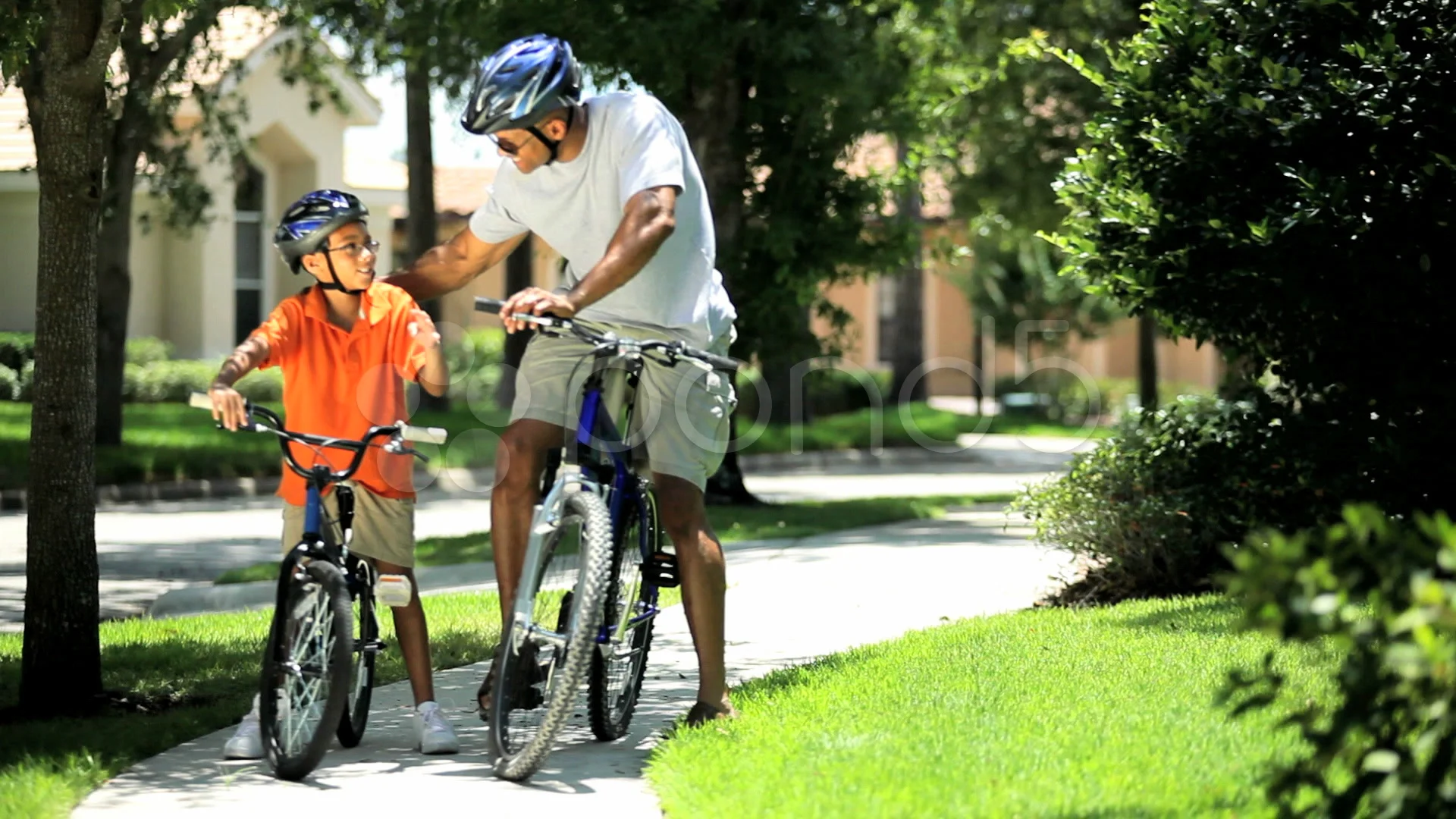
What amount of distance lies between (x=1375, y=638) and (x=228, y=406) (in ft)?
10.3

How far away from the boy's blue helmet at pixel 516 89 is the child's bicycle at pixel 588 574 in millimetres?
590

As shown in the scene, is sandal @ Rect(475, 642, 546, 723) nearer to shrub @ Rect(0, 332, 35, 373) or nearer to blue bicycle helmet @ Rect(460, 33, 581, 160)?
blue bicycle helmet @ Rect(460, 33, 581, 160)

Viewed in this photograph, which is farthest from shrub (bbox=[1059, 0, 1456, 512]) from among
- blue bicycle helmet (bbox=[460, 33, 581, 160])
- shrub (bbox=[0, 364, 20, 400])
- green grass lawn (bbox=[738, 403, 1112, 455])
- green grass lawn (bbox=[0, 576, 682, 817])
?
green grass lawn (bbox=[738, 403, 1112, 455])

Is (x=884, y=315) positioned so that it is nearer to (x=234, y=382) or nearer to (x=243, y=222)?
(x=243, y=222)

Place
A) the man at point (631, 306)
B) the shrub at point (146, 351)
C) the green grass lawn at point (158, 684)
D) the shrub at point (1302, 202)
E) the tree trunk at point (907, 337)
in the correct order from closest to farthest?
the green grass lawn at point (158, 684)
the man at point (631, 306)
the shrub at point (1302, 202)
the shrub at point (146, 351)
the tree trunk at point (907, 337)

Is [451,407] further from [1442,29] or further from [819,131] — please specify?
[1442,29]

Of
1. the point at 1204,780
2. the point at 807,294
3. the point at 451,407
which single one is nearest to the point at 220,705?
the point at 1204,780

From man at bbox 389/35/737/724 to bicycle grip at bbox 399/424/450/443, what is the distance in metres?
0.39

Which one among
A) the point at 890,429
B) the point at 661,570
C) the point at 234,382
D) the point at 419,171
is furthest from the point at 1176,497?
the point at 890,429

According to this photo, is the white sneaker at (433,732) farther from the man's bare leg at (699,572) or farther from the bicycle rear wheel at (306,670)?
the man's bare leg at (699,572)

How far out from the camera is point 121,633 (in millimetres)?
8914

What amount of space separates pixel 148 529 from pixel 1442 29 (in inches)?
456

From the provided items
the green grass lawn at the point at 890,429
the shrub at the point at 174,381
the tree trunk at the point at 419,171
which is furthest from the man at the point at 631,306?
the shrub at the point at 174,381

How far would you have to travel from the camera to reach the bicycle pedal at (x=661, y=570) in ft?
19.4
